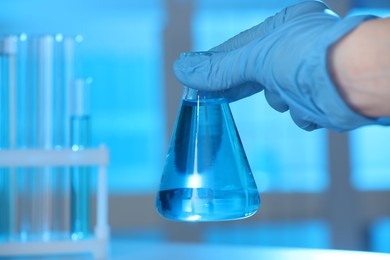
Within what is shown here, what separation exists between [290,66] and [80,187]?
0.53 meters

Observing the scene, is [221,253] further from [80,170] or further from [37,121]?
[37,121]

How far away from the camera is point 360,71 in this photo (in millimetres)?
668

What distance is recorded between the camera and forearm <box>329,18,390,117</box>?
0.66m

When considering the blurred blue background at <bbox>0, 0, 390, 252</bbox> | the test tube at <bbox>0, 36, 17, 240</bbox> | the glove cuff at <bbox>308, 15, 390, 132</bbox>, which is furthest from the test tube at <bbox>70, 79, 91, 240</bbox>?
the blurred blue background at <bbox>0, 0, 390, 252</bbox>

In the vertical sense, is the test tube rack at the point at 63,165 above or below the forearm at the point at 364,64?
below

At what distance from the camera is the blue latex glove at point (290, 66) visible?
0.67 m

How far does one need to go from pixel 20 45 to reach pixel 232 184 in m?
0.57

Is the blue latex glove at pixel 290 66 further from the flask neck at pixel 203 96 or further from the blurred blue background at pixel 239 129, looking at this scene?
the blurred blue background at pixel 239 129

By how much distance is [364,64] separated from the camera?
2.19 ft

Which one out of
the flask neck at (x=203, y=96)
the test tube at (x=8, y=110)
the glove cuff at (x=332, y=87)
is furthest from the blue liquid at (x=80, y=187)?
the glove cuff at (x=332, y=87)

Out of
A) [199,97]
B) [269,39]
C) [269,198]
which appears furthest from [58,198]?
[269,198]

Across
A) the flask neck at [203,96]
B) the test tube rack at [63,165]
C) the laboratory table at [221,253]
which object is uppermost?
the flask neck at [203,96]

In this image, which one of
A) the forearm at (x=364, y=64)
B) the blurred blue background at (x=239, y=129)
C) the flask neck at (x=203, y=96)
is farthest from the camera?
the blurred blue background at (x=239, y=129)

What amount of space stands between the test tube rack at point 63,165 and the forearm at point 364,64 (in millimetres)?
550
